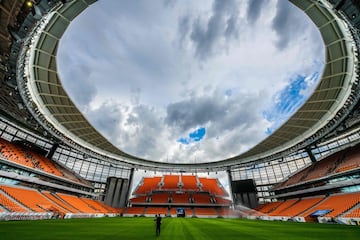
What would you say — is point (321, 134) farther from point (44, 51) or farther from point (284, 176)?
point (44, 51)

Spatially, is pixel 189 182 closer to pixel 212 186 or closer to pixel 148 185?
pixel 212 186

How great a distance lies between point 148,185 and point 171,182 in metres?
6.98

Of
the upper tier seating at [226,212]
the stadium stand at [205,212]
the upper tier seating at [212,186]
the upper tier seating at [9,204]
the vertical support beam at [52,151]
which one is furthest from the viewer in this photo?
the upper tier seating at [212,186]

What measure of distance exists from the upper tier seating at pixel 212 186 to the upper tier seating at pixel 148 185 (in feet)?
45.9

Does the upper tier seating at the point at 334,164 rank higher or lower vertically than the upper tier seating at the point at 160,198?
higher

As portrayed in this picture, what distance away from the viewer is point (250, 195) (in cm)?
4822

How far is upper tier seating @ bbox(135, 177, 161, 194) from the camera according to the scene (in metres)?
52.7

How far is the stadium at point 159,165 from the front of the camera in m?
13.7

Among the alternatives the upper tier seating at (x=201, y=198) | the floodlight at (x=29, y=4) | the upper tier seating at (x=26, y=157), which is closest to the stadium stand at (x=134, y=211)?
the upper tier seating at (x=201, y=198)

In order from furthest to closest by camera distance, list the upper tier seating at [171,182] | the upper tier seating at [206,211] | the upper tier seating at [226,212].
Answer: the upper tier seating at [171,182]
the upper tier seating at [226,212]
the upper tier seating at [206,211]

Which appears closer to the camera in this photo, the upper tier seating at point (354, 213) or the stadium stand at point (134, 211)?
the upper tier seating at point (354, 213)

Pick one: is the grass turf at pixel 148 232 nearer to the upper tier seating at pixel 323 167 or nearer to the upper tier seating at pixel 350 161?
the upper tier seating at pixel 350 161

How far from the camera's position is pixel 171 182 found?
183ft

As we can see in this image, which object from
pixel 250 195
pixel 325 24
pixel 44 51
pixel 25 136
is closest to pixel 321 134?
pixel 325 24
